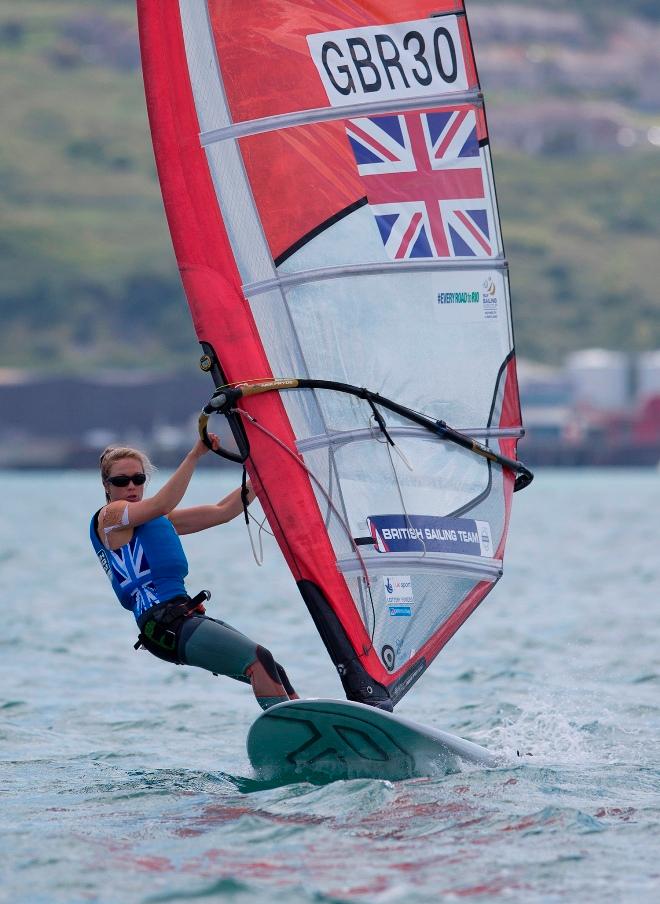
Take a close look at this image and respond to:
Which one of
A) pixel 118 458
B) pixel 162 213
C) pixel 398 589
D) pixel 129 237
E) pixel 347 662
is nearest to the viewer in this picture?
pixel 118 458

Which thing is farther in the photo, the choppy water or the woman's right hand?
the woman's right hand

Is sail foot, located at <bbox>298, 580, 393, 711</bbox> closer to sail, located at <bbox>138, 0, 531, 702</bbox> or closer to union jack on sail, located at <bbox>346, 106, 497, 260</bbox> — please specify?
sail, located at <bbox>138, 0, 531, 702</bbox>

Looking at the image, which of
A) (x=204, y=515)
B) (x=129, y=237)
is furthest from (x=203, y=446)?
(x=129, y=237)

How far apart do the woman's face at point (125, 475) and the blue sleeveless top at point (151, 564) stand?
0.14 m

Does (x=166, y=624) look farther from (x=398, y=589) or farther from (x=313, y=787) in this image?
(x=398, y=589)

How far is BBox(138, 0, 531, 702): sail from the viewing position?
24.7ft

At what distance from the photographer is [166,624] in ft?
23.7

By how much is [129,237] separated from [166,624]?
114m

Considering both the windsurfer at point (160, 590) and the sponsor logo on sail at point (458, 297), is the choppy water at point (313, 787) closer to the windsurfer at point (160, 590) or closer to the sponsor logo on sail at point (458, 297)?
the windsurfer at point (160, 590)

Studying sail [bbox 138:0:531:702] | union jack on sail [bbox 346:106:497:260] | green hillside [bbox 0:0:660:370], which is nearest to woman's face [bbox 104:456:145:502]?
sail [bbox 138:0:531:702]

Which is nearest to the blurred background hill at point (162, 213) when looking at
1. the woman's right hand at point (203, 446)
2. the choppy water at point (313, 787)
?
the choppy water at point (313, 787)

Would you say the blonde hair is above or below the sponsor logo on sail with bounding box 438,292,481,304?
below

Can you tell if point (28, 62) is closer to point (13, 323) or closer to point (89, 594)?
point (13, 323)

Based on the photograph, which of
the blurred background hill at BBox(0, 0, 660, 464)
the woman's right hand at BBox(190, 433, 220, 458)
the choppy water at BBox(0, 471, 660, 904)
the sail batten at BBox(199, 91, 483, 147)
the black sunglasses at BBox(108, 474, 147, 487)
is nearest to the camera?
the choppy water at BBox(0, 471, 660, 904)
